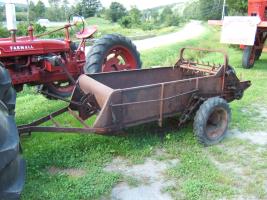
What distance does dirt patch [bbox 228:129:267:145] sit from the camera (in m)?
5.02

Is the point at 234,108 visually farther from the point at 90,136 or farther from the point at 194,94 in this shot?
the point at 90,136

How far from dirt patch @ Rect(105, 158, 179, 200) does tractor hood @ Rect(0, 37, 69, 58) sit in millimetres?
2272

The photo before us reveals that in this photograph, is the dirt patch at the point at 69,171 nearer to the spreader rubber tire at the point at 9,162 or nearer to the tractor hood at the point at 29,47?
the spreader rubber tire at the point at 9,162

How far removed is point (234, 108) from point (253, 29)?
354 centimetres

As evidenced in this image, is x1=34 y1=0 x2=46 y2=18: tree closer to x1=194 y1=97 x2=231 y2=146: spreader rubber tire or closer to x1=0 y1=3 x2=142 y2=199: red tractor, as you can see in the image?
x1=0 y1=3 x2=142 y2=199: red tractor

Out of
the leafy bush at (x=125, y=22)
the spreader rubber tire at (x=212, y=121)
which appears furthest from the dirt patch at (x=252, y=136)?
the leafy bush at (x=125, y=22)

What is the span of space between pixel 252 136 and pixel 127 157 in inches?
75.2

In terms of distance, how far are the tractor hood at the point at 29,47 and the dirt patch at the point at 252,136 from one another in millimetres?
3043

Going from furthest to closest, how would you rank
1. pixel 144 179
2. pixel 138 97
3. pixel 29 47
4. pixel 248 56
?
1. pixel 248 56
2. pixel 29 47
3. pixel 138 97
4. pixel 144 179

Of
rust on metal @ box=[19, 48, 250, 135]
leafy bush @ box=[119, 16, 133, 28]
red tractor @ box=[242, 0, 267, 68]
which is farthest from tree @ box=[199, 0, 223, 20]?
rust on metal @ box=[19, 48, 250, 135]

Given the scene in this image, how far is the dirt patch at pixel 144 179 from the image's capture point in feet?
12.0

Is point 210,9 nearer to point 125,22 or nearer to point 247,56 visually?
point 125,22

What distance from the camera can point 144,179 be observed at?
3.96 metres

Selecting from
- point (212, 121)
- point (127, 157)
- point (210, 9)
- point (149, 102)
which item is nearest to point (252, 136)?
point (212, 121)
